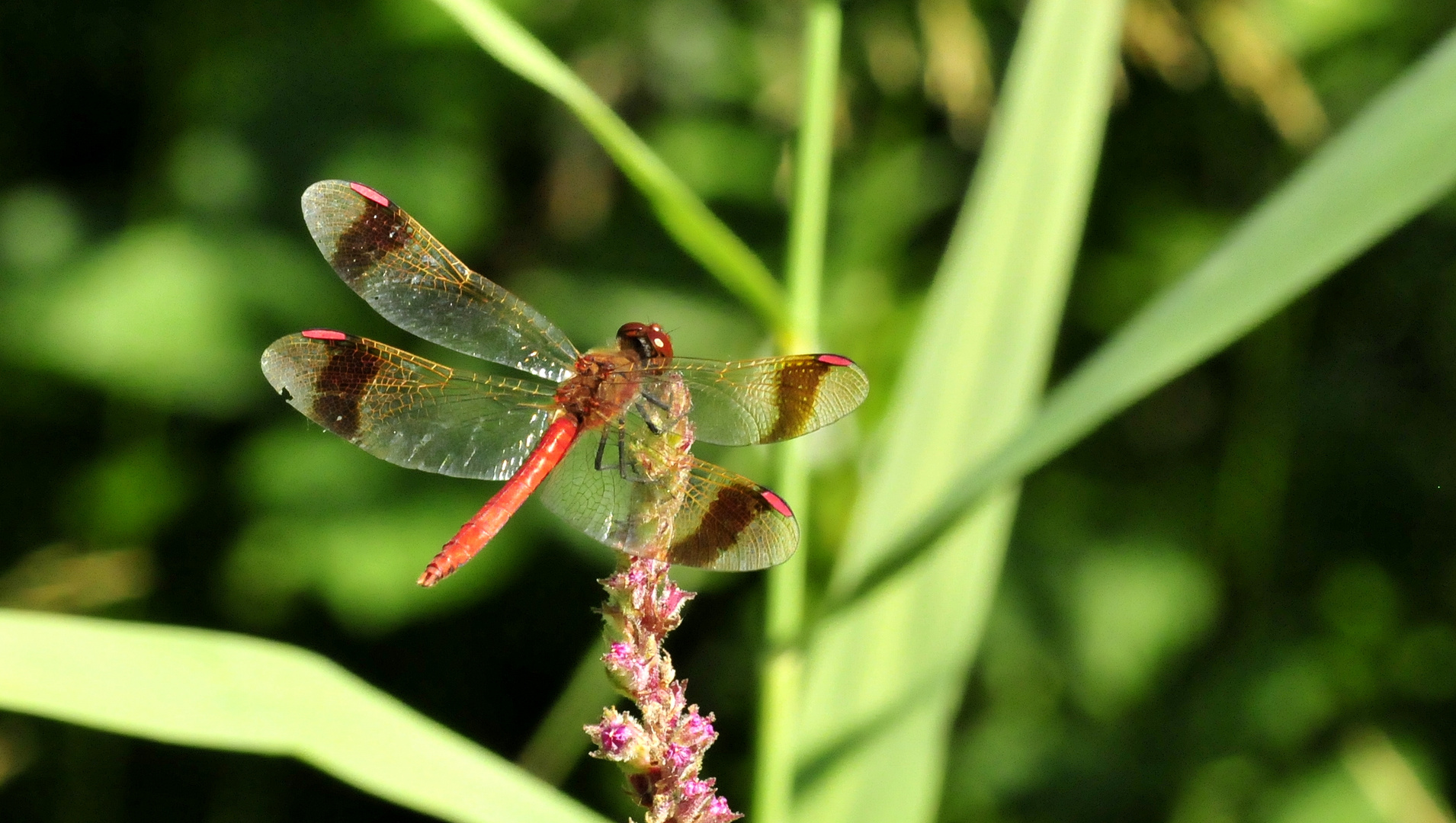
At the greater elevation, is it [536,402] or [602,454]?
[536,402]

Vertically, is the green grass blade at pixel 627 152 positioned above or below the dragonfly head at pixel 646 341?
below

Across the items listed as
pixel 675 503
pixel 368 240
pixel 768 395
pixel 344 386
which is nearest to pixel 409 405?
pixel 344 386

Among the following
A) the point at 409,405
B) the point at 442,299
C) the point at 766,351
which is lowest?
the point at 409,405

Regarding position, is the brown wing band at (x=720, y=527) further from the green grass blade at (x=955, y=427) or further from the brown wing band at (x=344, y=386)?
the brown wing band at (x=344, y=386)

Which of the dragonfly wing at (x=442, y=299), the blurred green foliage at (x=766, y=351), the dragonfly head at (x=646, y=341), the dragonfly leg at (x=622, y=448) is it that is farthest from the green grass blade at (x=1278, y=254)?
the blurred green foliage at (x=766, y=351)

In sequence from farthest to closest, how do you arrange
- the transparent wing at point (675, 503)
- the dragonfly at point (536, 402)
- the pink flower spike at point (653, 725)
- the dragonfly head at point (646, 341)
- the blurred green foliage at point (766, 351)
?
the blurred green foliage at point (766, 351) → the dragonfly head at point (646, 341) → the dragonfly at point (536, 402) → the transparent wing at point (675, 503) → the pink flower spike at point (653, 725)

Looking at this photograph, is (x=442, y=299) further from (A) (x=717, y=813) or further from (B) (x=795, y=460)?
(A) (x=717, y=813)

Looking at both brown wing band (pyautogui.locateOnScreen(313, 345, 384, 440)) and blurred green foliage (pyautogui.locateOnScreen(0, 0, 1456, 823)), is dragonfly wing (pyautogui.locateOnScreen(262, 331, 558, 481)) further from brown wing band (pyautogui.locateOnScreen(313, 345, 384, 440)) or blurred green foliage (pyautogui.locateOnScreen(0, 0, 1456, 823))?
blurred green foliage (pyautogui.locateOnScreen(0, 0, 1456, 823))

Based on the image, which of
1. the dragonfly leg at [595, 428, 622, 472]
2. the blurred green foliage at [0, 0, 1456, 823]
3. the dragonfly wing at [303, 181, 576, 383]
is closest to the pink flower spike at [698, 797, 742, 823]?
the dragonfly leg at [595, 428, 622, 472]
